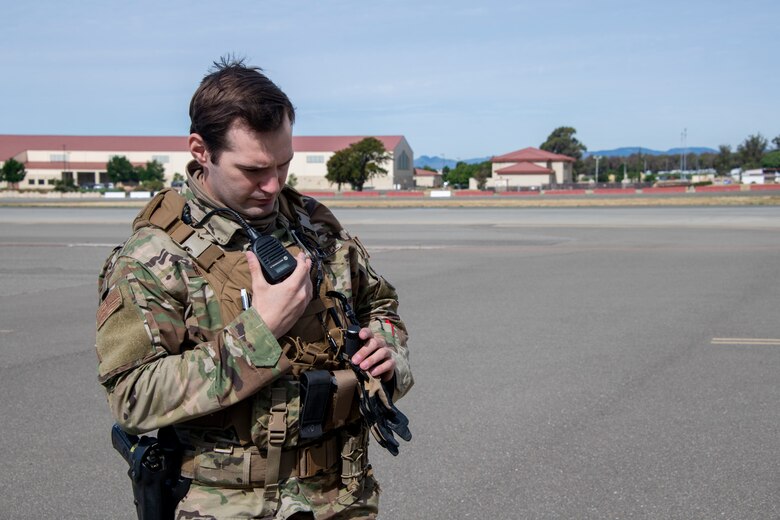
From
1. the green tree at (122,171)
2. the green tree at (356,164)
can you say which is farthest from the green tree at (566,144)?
the green tree at (122,171)

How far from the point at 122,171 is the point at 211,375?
119 meters

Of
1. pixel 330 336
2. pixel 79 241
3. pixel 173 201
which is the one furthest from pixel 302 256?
pixel 79 241

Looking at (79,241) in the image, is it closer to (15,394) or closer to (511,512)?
(15,394)

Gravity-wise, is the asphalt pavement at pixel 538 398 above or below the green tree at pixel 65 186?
below

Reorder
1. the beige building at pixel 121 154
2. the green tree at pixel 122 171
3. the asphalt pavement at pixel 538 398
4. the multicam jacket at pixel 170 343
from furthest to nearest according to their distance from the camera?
the beige building at pixel 121 154 → the green tree at pixel 122 171 → the asphalt pavement at pixel 538 398 → the multicam jacket at pixel 170 343

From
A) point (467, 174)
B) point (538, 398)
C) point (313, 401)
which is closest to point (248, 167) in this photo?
point (313, 401)

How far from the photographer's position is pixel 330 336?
2152mm

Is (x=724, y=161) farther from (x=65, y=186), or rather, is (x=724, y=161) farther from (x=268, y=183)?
(x=268, y=183)

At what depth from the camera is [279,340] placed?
206 cm

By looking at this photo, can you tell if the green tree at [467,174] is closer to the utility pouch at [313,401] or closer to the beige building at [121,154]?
the beige building at [121,154]

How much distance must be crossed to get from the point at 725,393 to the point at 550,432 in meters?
1.83

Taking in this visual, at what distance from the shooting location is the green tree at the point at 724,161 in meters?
146

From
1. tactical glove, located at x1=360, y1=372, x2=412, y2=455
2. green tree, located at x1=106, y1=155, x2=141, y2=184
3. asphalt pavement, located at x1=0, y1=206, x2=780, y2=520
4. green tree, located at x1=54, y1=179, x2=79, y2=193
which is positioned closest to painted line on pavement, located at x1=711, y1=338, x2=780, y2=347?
asphalt pavement, located at x1=0, y1=206, x2=780, y2=520

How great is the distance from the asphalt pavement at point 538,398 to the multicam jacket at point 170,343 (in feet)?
8.65
